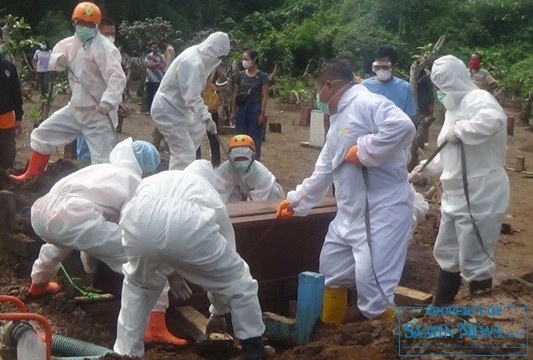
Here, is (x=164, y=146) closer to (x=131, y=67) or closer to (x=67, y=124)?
(x=67, y=124)

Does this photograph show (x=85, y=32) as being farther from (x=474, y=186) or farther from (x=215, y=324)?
(x=474, y=186)

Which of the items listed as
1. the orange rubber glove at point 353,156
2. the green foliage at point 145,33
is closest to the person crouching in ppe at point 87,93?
the orange rubber glove at point 353,156

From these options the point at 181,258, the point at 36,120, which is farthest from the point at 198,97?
the point at 36,120

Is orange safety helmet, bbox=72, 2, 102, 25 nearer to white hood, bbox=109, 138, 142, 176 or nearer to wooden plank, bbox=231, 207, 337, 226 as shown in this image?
white hood, bbox=109, 138, 142, 176

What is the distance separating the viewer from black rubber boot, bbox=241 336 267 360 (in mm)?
5301

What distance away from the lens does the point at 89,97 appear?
9.11m

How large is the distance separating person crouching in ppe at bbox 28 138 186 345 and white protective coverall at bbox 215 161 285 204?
150 cm

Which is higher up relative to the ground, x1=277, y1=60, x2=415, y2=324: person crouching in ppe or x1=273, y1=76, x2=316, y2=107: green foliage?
x1=277, y1=60, x2=415, y2=324: person crouching in ppe

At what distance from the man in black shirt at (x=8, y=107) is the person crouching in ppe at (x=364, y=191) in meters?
4.40

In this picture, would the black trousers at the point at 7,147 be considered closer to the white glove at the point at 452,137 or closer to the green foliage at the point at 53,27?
the white glove at the point at 452,137

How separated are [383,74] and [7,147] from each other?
156 inches

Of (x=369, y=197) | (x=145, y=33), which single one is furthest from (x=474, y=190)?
(x=145, y=33)

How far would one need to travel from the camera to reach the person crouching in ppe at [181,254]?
16.4 feet

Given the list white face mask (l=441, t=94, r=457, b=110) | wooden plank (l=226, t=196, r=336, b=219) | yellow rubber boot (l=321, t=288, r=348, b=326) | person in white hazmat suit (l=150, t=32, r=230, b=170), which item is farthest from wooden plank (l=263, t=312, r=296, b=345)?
person in white hazmat suit (l=150, t=32, r=230, b=170)
